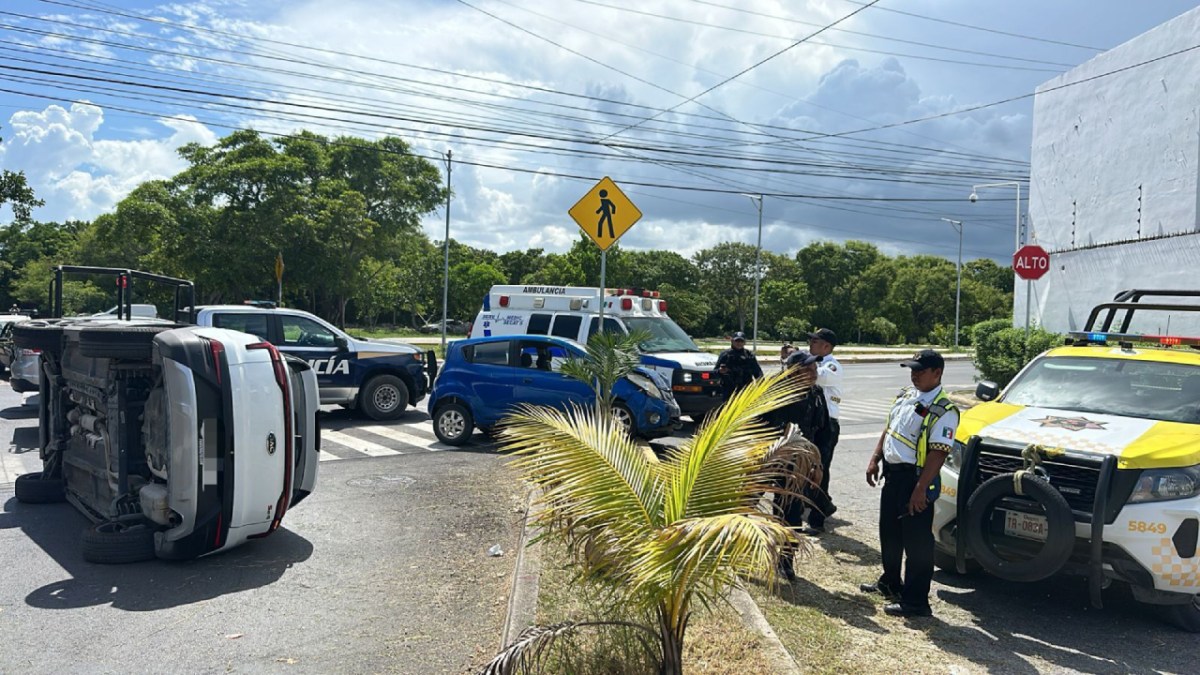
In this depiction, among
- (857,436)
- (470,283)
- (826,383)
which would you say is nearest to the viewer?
(826,383)

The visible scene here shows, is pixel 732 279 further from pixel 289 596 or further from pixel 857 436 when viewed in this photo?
pixel 289 596

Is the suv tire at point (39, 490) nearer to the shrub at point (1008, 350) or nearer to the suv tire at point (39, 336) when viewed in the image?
the suv tire at point (39, 336)

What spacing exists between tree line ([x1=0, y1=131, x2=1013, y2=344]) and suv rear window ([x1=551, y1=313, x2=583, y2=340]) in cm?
1803

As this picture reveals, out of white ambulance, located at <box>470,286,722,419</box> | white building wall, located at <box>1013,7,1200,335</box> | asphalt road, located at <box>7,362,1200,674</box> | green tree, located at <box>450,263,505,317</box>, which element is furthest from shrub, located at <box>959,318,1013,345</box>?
green tree, located at <box>450,263,505,317</box>

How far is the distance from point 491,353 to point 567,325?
2.77 m

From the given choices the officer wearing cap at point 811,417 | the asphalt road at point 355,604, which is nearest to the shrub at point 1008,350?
the asphalt road at point 355,604

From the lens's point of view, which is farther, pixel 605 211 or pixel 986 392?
pixel 605 211

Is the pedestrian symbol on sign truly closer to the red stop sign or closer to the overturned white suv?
the overturned white suv

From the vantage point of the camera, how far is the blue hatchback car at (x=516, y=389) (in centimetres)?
1146

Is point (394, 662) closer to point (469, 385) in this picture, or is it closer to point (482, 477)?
point (482, 477)

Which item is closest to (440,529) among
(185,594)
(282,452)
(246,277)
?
(282,452)

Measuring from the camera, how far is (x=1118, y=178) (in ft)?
63.2

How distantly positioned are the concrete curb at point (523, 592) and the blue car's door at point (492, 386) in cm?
496

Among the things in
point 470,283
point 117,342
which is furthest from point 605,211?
point 470,283
